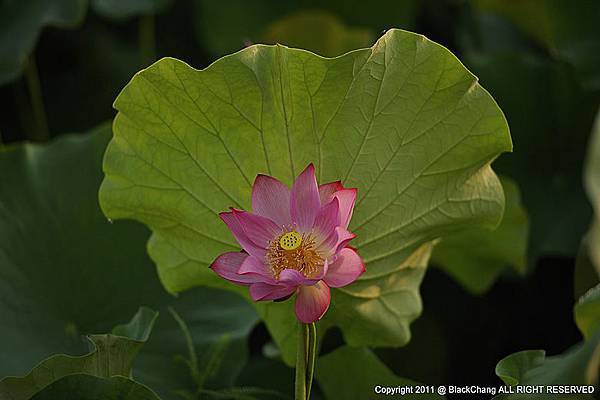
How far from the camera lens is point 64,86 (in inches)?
67.1

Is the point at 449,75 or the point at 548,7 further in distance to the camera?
the point at 548,7

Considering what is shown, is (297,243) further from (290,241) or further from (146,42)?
(146,42)

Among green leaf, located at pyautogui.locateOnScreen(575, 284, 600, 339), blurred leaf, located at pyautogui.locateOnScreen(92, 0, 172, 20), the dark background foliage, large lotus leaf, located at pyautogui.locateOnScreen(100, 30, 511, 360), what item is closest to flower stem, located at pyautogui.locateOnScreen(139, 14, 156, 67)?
the dark background foliage

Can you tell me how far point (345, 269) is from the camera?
0.69m

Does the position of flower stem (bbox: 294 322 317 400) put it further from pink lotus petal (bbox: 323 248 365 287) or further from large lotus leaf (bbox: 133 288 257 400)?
large lotus leaf (bbox: 133 288 257 400)

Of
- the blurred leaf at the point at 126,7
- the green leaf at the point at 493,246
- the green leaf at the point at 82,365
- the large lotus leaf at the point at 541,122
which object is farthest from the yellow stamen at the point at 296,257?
the blurred leaf at the point at 126,7

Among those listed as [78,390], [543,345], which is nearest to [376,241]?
[78,390]

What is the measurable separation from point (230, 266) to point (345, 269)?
91mm

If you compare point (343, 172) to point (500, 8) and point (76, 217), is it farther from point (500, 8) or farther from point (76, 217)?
point (500, 8)

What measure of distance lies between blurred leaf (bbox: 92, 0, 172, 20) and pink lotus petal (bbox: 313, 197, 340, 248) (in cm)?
90

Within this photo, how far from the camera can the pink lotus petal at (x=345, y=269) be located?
0.69m

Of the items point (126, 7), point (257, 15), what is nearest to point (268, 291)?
point (126, 7)

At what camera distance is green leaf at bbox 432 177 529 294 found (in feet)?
3.53

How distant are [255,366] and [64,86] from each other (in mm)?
762
